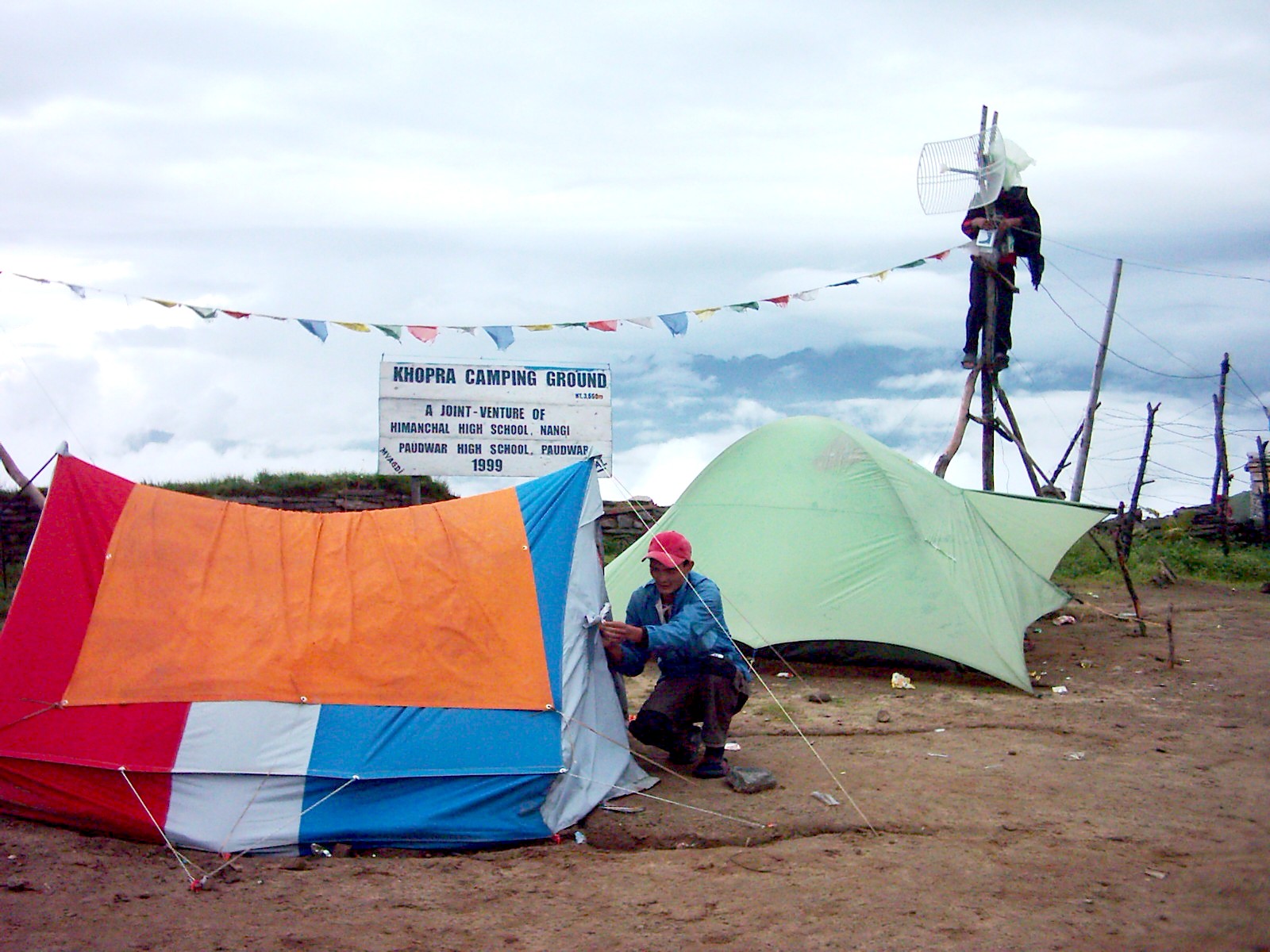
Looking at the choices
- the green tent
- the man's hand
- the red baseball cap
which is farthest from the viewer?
the green tent

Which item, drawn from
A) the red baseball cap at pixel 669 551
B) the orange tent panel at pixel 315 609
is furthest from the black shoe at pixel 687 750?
the orange tent panel at pixel 315 609

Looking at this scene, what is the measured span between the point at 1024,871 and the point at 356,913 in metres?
2.34

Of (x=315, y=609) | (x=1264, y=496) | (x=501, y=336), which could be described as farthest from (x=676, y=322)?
(x=1264, y=496)

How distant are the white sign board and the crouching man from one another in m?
4.14

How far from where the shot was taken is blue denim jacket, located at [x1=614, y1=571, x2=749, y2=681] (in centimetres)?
496

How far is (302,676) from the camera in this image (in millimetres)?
4504

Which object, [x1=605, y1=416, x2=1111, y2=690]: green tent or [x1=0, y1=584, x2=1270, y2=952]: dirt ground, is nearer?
[x1=0, y1=584, x2=1270, y2=952]: dirt ground

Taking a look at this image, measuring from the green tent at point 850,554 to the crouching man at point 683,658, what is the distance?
207 cm

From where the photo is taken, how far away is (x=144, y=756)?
4.30 metres

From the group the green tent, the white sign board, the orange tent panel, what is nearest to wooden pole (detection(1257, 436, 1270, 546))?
the green tent

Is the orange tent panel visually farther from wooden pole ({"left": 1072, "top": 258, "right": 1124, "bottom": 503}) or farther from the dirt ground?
wooden pole ({"left": 1072, "top": 258, "right": 1124, "bottom": 503})

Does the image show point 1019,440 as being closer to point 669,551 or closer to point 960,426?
point 960,426

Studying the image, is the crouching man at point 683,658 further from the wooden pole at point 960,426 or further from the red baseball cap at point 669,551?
the wooden pole at point 960,426

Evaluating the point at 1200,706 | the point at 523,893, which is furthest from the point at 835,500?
the point at 523,893
